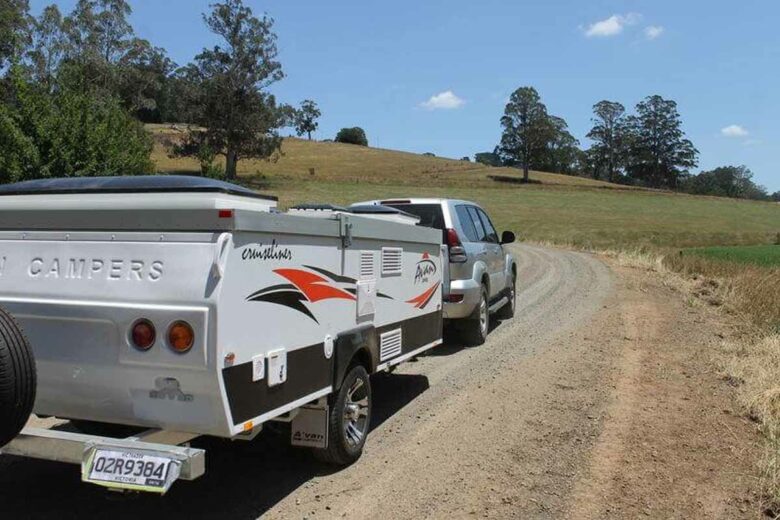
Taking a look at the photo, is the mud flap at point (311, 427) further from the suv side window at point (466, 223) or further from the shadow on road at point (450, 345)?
the suv side window at point (466, 223)

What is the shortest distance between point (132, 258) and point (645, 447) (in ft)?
14.1

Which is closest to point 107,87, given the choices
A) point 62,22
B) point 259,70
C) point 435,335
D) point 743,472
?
point 62,22

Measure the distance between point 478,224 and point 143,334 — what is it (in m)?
7.55

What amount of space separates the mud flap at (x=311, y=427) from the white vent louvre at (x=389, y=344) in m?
1.04

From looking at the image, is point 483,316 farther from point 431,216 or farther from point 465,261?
point 431,216

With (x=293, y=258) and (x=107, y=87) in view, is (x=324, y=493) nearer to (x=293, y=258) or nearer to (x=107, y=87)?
(x=293, y=258)

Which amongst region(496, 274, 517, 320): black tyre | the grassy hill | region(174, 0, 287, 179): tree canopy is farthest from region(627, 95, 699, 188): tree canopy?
region(496, 274, 517, 320): black tyre

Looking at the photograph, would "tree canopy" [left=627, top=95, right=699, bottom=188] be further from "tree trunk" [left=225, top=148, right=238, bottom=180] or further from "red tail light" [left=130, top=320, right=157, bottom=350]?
"red tail light" [left=130, top=320, right=157, bottom=350]

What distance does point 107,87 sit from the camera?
159 feet

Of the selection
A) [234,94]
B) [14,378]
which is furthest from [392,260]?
[234,94]

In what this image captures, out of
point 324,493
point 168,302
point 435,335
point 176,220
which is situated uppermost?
point 176,220

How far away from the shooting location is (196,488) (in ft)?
15.4

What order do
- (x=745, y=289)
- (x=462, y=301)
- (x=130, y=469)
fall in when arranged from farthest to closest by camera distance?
(x=745, y=289)
(x=462, y=301)
(x=130, y=469)

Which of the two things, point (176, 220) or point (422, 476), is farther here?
point (422, 476)
